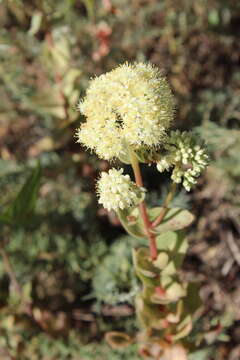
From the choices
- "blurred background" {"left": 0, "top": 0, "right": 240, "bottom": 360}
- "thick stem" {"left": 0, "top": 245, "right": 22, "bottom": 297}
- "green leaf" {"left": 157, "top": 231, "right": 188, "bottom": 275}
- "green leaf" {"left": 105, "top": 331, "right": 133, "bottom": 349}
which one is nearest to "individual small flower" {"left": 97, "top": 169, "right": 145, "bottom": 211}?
"green leaf" {"left": 157, "top": 231, "right": 188, "bottom": 275}

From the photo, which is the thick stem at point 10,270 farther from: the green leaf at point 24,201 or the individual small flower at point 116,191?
the individual small flower at point 116,191

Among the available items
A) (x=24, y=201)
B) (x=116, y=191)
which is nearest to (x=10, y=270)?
(x=24, y=201)

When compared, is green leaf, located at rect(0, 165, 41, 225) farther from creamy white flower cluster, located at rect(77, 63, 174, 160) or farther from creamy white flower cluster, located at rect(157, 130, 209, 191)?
creamy white flower cluster, located at rect(157, 130, 209, 191)

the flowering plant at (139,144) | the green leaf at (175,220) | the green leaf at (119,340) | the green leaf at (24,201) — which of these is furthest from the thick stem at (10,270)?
the green leaf at (175,220)

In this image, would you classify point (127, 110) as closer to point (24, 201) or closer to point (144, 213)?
point (144, 213)

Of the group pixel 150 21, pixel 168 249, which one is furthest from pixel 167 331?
pixel 150 21
